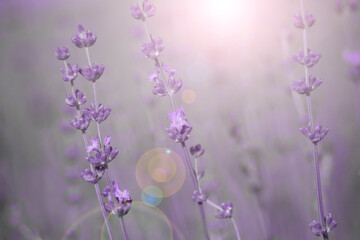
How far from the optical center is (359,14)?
4.89 meters

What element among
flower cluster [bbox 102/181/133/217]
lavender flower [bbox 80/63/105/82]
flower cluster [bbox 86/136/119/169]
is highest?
lavender flower [bbox 80/63/105/82]

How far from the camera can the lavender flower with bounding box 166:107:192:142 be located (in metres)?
1.31

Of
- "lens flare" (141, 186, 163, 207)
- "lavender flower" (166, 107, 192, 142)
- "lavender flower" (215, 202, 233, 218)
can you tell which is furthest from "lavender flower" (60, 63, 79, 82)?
"lens flare" (141, 186, 163, 207)

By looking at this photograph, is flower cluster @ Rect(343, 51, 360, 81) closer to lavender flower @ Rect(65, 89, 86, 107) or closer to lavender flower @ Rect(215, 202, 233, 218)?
lavender flower @ Rect(215, 202, 233, 218)

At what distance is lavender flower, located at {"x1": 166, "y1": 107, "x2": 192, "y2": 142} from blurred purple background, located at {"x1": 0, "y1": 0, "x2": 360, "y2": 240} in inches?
25.6

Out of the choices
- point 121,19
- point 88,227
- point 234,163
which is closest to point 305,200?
point 234,163

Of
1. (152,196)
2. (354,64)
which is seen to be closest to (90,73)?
(354,64)

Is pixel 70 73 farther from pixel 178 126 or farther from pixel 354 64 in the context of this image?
pixel 354 64

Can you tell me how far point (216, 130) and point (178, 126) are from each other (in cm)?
280

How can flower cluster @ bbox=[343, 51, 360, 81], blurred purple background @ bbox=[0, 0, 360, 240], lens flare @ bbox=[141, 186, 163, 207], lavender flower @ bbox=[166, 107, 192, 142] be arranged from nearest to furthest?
1. lavender flower @ bbox=[166, 107, 192, 142]
2. flower cluster @ bbox=[343, 51, 360, 81]
3. blurred purple background @ bbox=[0, 0, 360, 240]
4. lens flare @ bbox=[141, 186, 163, 207]

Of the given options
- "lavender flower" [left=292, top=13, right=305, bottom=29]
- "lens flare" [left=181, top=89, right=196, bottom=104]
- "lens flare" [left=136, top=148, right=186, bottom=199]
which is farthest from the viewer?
"lens flare" [left=181, top=89, right=196, bottom=104]

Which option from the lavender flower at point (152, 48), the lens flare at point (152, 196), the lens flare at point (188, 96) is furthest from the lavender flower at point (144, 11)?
the lens flare at point (188, 96)

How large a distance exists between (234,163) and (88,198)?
152 centimetres

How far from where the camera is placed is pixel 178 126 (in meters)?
1.31
